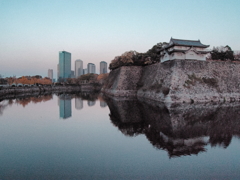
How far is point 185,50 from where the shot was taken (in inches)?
960

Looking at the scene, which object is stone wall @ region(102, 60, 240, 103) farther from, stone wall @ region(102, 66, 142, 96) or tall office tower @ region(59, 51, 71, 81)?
tall office tower @ region(59, 51, 71, 81)

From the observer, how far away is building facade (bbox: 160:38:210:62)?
24641mm

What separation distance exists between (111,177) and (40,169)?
222 centimetres

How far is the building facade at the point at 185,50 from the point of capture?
2464 cm

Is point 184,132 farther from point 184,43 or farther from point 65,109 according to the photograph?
point 184,43

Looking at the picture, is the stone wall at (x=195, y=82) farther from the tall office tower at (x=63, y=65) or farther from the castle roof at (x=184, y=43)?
the tall office tower at (x=63, y=65)

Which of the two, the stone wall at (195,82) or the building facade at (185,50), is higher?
the building facade at (185,50)

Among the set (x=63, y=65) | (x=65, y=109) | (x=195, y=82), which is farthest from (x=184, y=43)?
(x=63, y=65)

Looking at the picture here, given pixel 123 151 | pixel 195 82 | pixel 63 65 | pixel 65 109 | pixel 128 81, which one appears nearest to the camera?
pixel 123 151

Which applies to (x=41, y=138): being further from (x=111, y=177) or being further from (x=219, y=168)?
(x=219, y=168)

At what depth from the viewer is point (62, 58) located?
7510 inches

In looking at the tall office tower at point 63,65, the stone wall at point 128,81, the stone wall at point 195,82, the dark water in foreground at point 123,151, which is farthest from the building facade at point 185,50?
the tall office tower at point 63,65

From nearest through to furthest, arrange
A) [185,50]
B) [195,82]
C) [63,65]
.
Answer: [195,82]
[185,50]
[63,65]

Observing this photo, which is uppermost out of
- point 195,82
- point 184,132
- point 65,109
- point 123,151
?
point 195,82
